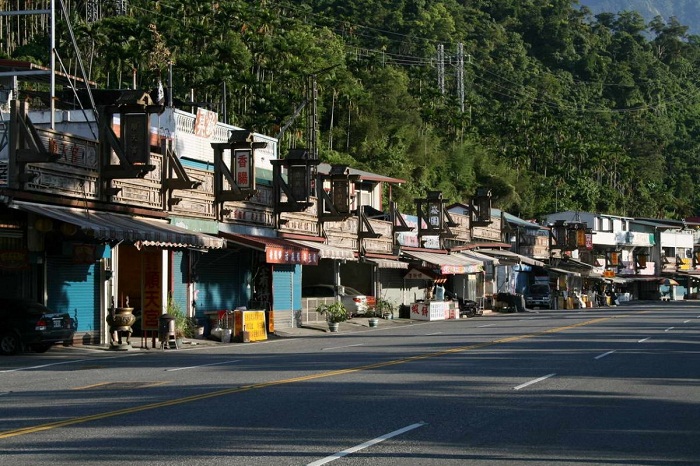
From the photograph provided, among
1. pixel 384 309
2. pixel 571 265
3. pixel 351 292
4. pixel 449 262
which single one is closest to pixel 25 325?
pixel 351 292

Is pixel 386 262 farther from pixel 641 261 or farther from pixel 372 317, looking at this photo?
pixel 641 261

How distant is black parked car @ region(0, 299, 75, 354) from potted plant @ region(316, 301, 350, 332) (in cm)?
1524

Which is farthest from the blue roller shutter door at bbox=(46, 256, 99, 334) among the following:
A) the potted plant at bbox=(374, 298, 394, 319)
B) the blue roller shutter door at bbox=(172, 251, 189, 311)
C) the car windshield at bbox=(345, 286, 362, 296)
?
the potted plant at bbox=(374, 298, 394, 319)

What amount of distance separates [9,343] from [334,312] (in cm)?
1717

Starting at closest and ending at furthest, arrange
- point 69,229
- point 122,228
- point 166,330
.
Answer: point 69,229, point 122,228, point 166,330

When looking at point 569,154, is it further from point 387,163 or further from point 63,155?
point 63,155

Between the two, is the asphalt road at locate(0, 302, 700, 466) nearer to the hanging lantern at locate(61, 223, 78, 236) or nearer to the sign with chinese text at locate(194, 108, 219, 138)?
the hanging lantern at locate(61, 223, 78, 236)

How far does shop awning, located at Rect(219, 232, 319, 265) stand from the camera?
33094mm

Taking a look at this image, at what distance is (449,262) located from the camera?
5219cm

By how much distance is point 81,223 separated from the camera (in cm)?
2394

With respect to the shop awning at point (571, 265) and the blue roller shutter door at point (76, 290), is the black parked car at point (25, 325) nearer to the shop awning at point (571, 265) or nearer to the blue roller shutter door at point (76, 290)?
the blue roller shutter door at point (76, 290)

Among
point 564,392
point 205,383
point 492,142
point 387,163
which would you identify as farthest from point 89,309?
point 492,142

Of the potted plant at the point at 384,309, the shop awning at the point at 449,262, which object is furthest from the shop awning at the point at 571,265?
the potted plant at the point at 384,309

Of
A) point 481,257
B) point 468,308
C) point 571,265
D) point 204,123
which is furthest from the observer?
point 571,265
